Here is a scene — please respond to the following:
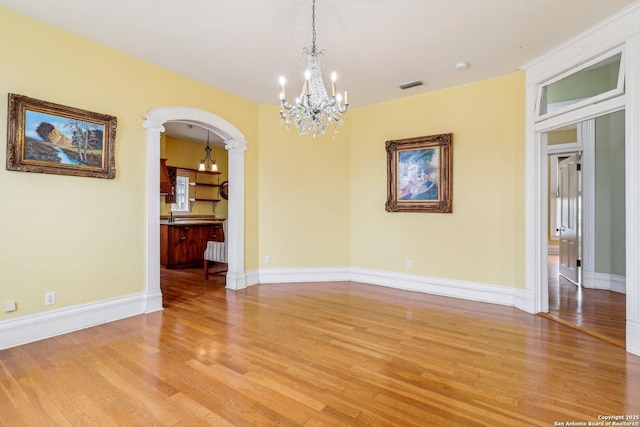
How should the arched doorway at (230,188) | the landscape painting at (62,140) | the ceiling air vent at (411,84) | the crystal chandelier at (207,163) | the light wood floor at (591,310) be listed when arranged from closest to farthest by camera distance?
the landscape painting at (62,140)
the light wood floor at (591,310)
the arched doorway at (230,188)
the ceiling air vent at (411,84)
the crystal chandelier at (207,163)

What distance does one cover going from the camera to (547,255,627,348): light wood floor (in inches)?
122

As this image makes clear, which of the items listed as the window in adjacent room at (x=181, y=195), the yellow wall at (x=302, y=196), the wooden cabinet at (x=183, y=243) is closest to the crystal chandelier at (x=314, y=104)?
the yellow wall at (x=302, y=196)

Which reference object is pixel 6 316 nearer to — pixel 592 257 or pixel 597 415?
pixel 597 415

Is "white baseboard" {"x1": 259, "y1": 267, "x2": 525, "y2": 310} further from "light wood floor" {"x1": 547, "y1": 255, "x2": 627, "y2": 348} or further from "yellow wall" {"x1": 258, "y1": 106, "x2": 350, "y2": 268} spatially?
"light wood floor" {"x1": 547, "y1": 255, "x2": 627, "y2": 348}

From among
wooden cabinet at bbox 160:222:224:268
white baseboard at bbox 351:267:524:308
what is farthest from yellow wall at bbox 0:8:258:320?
white baseboard at bbox 351:267:524:308

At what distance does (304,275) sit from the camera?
529 centimetres

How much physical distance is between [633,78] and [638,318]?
2.05 meters

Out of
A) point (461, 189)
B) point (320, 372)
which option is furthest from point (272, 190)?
point (320, 372)

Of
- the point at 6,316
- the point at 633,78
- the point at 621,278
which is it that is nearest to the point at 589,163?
the point at 621,278

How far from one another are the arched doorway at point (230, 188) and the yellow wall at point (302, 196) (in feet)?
1.39

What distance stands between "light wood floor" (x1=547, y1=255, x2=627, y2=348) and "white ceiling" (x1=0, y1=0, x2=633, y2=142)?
2.96 metres

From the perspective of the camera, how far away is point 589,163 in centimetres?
488

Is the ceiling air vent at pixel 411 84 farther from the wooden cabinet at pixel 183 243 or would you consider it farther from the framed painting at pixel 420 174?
the wooden cabinet at pixel 183 243

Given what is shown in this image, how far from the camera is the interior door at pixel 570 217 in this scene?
5.05 metres
